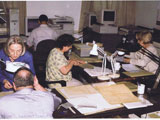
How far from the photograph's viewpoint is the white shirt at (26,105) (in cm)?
187

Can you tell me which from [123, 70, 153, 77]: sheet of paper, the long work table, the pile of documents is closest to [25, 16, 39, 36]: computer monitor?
the long work table

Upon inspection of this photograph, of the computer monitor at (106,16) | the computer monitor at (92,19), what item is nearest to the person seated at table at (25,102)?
the computer monitor at (106,16)

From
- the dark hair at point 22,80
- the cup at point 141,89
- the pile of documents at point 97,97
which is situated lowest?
the pile of documents at point 97,97

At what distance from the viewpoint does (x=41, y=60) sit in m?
4.06

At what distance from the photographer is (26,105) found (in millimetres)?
1893

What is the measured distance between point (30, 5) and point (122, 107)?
3.75 m

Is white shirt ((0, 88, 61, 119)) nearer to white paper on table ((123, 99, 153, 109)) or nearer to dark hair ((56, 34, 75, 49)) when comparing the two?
white paper on table ((123, 99, 153, 109))

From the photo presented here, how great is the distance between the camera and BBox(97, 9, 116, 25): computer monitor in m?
5.64

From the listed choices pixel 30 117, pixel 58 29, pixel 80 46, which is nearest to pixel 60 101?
pixel 30 117

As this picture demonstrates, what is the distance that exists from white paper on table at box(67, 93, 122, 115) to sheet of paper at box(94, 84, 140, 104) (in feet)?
0.19

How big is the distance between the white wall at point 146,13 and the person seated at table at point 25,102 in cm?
435

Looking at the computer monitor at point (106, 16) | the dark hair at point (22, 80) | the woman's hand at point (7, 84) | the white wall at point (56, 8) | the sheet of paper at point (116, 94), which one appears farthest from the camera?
the computer monitor at point (106, 16)

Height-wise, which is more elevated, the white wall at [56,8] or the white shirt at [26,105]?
the white wall at [56,8]

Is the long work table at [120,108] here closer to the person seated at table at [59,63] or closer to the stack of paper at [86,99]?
the stack of paper at [86,99]
